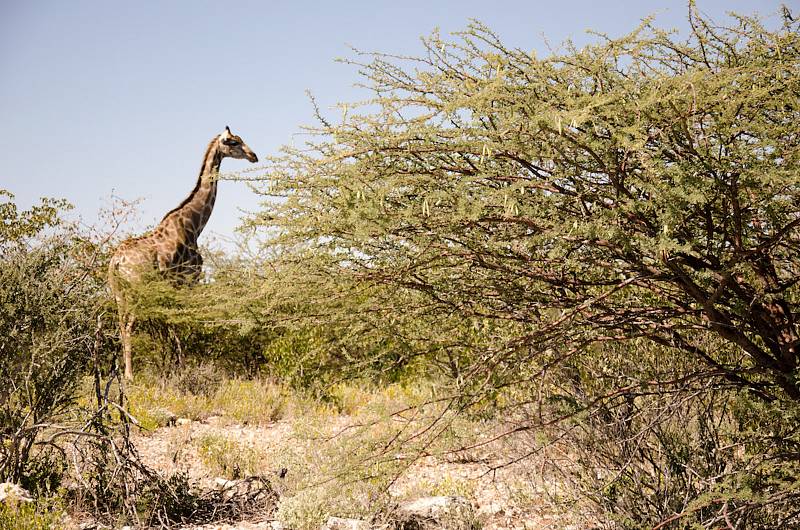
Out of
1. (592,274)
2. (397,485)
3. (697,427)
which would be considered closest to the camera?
(592,274)

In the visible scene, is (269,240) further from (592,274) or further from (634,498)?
(634,498)

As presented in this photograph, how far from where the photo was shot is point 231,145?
12.6 metres

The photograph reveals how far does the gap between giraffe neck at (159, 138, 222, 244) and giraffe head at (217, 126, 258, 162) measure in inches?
21.2

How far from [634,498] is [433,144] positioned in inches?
98.6

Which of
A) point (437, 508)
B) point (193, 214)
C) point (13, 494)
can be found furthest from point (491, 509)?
point (193, 214)

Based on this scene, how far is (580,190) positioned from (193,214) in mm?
9464

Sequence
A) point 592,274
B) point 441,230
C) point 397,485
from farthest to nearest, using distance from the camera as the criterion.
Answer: point 397,485 < point 592,274 < point 441,230

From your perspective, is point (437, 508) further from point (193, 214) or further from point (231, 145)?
point (231, 145)

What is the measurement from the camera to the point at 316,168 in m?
3.41

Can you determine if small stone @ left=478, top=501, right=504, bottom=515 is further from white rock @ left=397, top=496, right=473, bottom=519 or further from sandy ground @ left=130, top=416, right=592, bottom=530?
white rock @ left=397, top=496, right=473, bottom=519

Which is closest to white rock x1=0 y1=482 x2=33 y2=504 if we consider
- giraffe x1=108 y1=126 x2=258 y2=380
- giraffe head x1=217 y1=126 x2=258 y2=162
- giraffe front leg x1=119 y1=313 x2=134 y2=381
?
giraffe x1=108 y1=126 x2=258 y2=380

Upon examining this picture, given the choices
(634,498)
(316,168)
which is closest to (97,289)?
(316,168)

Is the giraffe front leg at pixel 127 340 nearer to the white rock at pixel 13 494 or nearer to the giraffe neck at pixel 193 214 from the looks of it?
the giraffe neck at pixel 193 214

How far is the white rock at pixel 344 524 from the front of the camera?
486 cm
